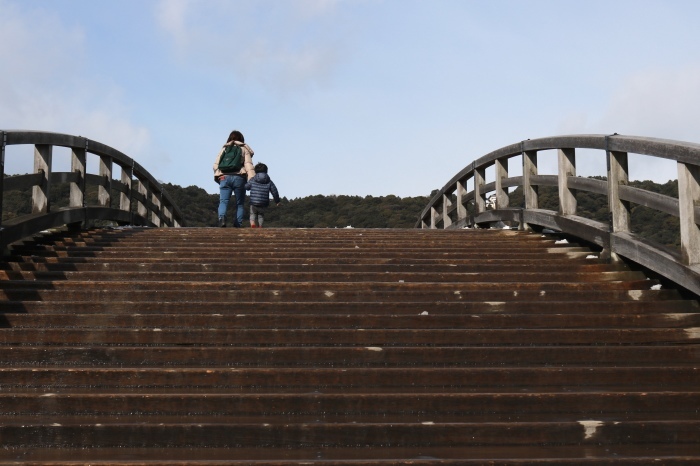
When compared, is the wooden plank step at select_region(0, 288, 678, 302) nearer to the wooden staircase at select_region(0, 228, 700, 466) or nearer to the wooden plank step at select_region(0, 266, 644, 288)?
the wooden staircase at select_region(0, 228, 700, 466)

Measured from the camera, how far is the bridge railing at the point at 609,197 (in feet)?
21.5

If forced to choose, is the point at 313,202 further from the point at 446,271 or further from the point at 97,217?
the point at 446,271

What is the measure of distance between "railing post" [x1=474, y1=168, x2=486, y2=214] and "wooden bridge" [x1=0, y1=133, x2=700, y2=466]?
428 centimetres

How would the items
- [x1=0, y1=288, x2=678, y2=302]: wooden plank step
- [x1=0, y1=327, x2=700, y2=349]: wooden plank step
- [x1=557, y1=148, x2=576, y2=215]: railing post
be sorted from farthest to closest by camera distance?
1. [x1=557, y1=148, x2=576, y2=215]: railing post
2. [x1=0, y1=288, x2=678, y2=302]: wooden plank step
3. [x1=0, y1=327, x2=700, y2=349]: wooden plank step

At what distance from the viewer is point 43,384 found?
5.35 m

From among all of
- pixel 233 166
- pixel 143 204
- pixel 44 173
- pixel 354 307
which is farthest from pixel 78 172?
pixel 143 204

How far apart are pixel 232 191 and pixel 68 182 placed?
448 cm

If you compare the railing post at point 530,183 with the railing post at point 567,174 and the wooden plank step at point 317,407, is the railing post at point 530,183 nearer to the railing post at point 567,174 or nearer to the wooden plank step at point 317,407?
the railing post at point 567,174

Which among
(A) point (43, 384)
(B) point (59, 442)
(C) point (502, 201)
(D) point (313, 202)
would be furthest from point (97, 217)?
(D) point (313, 202)

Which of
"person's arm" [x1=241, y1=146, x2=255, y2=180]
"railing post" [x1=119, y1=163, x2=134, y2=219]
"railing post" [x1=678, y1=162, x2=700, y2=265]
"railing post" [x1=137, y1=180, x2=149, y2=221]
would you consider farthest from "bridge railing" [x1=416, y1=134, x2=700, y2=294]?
"railing post" [x1=137, y1=180, x2=149, y2=221]

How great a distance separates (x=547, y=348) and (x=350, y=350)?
4.01 feet

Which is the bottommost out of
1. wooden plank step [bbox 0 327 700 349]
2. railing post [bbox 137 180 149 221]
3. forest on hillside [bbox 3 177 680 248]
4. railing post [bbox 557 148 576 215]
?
wooden plank step [bbox 0 327 700 349]

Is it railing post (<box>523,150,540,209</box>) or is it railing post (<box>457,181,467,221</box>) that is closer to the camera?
railing post (<box>523,150,540,209</box>)

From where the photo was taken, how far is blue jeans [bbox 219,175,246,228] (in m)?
13.9
